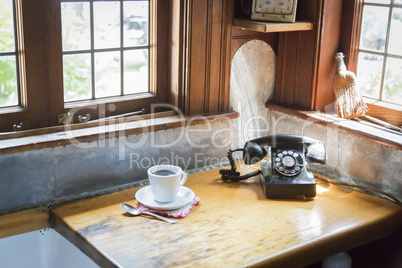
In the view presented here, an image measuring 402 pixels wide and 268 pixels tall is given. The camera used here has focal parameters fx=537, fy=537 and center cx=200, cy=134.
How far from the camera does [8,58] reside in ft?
6.35

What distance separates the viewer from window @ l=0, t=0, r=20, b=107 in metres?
1.90

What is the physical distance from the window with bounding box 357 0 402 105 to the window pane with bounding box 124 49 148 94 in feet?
3.07

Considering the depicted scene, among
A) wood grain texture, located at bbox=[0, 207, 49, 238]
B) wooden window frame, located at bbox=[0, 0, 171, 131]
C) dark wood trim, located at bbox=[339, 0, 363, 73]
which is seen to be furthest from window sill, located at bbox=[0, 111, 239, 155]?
dark wood trim, located at bbox=[339, 0, 363, 73]

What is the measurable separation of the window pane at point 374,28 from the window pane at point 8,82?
145 centimetres

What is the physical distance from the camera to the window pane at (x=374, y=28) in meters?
2.24

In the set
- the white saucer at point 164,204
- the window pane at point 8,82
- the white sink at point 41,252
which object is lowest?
the white sink at point 41,252

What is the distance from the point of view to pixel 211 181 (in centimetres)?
221

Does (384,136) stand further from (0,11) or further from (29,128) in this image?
(0,11)

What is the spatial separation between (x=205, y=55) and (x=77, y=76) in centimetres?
55

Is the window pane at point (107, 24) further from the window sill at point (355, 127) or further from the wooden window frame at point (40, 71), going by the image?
the window sill at point (355, 127)

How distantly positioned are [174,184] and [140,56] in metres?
0.64

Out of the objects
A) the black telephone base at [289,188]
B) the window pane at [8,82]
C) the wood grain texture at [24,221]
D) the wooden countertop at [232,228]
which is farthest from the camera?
the black telephone base at [289,188]

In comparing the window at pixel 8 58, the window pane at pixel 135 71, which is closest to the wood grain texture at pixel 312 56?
the window pane at pixel 135 71

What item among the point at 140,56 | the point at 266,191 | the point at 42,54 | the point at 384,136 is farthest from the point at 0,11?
the point at 384,136
